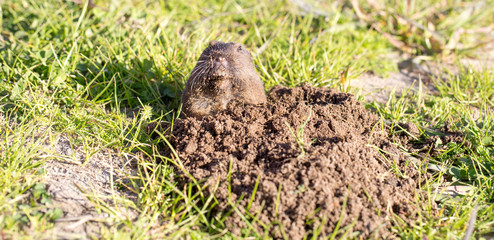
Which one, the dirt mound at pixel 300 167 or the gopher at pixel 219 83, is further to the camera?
the gopher at pixel 219 83

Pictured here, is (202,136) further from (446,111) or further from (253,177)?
(446,111)

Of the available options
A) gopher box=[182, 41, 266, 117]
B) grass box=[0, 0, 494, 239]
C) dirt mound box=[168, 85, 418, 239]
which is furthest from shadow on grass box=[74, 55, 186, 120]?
dirt mound box=[168, 85, 418, 239]

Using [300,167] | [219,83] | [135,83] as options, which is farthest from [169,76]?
[300,167]

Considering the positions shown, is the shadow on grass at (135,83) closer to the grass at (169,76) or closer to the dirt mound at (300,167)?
the grass at (169,76)

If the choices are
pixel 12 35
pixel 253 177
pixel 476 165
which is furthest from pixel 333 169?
pixel 12 35

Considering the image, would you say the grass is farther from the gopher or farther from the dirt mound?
the gopher

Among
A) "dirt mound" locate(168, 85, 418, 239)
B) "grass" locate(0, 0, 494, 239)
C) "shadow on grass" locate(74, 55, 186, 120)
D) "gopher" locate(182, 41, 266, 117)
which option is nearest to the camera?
"dirt mound" locate(168, 85, 418, 239)

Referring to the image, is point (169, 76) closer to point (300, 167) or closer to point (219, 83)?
point (219, 83)

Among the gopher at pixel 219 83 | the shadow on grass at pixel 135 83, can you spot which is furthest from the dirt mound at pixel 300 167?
the shadow on grass at pixel 135 83
